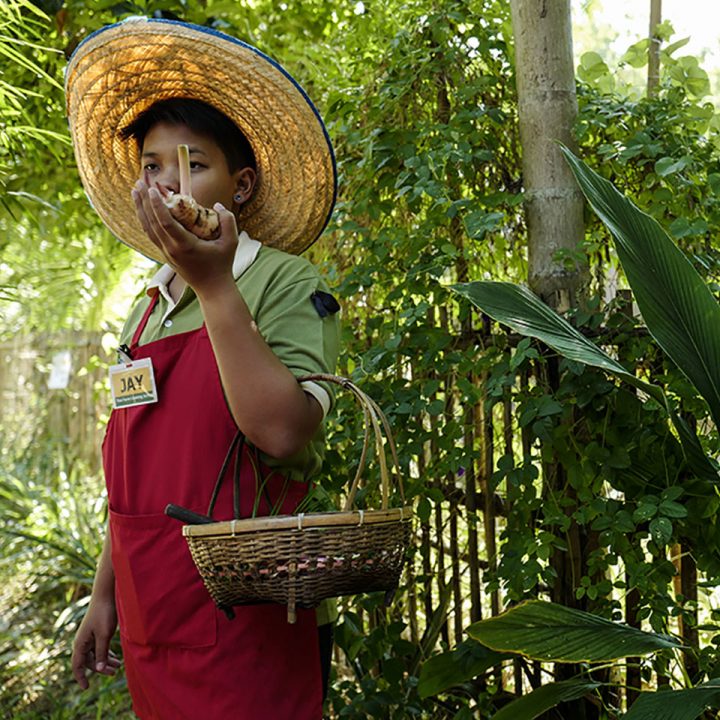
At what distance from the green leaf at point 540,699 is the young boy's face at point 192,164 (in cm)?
101

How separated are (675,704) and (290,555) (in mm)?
658

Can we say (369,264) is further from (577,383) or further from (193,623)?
(193,623)

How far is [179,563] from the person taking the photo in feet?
4.45

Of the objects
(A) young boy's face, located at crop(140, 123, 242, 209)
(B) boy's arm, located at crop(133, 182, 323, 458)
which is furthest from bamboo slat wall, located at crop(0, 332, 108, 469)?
(B) boy's arm, located at crop(133, 182, 323, 458)

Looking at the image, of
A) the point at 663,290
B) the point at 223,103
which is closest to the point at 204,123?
the point at 223,103

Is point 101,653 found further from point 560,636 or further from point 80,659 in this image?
point 560,636

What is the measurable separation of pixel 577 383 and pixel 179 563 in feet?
2.80

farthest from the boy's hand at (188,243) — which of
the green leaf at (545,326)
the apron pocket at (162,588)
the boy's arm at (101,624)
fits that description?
the boy's arm at (101,624)

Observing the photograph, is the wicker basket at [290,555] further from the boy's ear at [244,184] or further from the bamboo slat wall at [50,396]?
the bamboo slat wall at [50,396]

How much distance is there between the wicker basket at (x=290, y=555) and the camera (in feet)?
3.78

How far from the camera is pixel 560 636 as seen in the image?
5.16ft

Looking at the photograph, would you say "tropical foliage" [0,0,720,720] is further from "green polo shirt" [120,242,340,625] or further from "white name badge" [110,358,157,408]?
"white name badge" [110,358,157,408]

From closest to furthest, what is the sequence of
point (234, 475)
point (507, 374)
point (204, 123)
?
point (234, 475) < point (204, 123) < point (507, 374)

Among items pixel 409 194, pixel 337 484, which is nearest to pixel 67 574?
pixel 337 484
